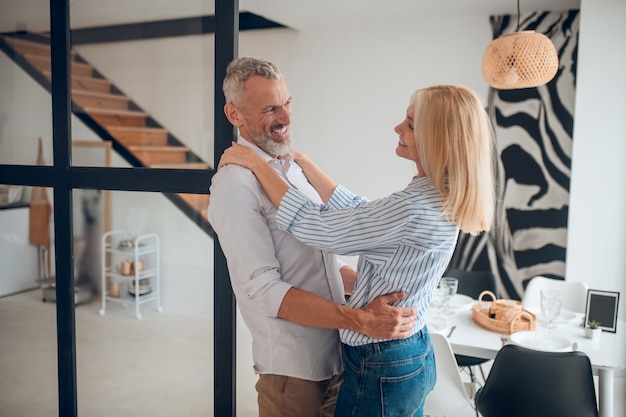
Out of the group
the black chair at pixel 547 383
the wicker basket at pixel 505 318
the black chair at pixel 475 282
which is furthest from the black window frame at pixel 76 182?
the black chair at pixel 475 282

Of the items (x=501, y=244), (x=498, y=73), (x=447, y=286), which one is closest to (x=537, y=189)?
(x=501, y=244)

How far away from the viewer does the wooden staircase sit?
5.41 ft

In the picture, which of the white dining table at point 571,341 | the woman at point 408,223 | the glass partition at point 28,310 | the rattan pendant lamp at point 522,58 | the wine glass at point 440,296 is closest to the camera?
the woman at point 408,223

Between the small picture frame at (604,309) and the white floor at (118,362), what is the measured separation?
1.74 metres

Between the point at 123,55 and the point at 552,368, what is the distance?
1.85 metres

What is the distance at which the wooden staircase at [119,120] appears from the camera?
165cm

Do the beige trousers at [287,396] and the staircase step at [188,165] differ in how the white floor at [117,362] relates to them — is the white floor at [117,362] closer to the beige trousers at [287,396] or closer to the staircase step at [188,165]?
the beige trousers at [287,396]

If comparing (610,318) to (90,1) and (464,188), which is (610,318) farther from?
(90,1)

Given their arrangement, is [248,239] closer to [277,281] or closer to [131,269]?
[277,281]

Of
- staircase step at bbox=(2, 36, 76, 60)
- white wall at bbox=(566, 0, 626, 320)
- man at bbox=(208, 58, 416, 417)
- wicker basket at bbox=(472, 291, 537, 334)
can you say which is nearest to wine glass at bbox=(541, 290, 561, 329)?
wicker basket at bbox=(472, 291, 537, 334)

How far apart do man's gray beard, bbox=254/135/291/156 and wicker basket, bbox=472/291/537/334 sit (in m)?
1.59

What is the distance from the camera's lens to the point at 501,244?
4625 millimetres

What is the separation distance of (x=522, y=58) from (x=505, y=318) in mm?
1424

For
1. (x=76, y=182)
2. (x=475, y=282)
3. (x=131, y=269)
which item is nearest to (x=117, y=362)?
(x=131, y=269)
